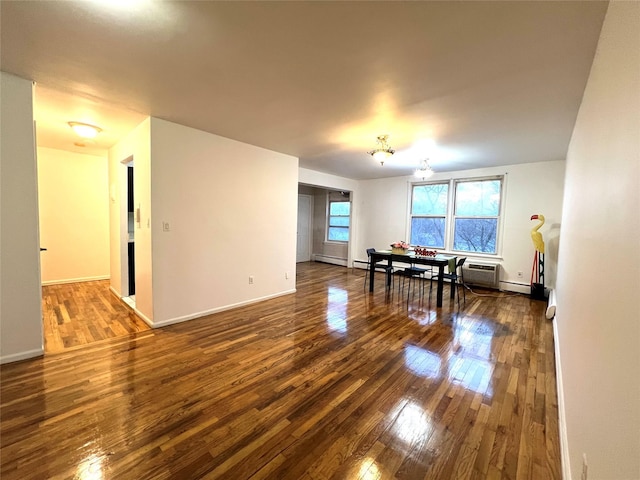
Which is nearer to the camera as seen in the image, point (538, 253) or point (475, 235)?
point (538, 253)

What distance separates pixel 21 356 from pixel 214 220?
2303mm

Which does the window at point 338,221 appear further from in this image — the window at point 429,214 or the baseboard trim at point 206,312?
the baseboard trim at point 206,312

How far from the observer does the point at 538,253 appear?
5035 mm

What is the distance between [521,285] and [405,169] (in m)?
3.26

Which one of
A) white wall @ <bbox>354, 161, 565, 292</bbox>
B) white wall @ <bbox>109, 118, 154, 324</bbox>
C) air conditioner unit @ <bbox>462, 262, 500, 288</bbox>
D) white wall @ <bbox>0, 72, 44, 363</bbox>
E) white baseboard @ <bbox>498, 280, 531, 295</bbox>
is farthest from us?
air conditioner unit @ <bbox>462, 262, 500, 288</bbox>

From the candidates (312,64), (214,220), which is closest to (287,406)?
(312,64)

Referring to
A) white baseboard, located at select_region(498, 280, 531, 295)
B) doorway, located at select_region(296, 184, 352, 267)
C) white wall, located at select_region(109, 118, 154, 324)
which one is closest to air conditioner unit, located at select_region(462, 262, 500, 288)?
white baseboard, located at select_region(498, 280, 531, 295)

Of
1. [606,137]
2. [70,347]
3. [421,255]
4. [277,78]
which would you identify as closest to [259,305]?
[70,347]

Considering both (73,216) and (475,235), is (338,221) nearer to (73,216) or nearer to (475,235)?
(475,235)

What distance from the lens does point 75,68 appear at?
2182 millimetres

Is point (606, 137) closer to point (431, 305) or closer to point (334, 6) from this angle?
point (334, 6)

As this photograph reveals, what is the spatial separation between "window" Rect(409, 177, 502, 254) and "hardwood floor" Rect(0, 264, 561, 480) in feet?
9.17

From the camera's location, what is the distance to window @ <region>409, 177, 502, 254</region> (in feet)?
18.6

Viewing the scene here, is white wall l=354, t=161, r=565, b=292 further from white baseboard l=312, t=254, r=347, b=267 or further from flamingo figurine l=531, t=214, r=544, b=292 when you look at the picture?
white baseboard l=312, t=254, r=347, b=267
